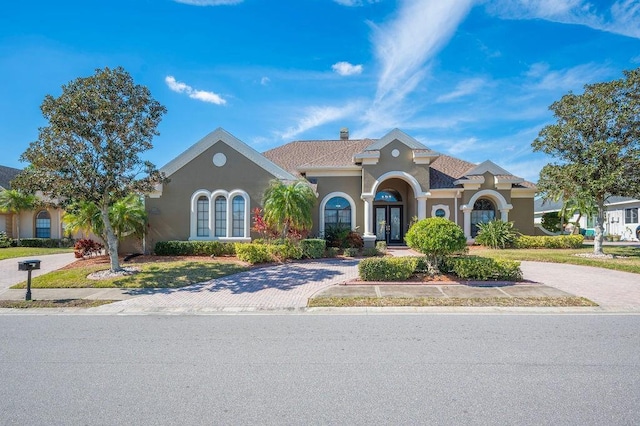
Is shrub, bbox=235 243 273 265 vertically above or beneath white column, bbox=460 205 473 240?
beneath

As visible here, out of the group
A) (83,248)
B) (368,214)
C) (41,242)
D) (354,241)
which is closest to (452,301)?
(354,241)

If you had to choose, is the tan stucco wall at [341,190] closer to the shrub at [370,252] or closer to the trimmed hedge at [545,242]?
the shrub at [370,252]

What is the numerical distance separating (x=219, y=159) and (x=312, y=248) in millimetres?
7116

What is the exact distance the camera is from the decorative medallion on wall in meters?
17.2

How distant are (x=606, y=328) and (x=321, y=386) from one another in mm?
5961

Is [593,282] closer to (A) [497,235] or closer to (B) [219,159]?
(A) [497,235]

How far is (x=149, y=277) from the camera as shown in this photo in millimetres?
11047

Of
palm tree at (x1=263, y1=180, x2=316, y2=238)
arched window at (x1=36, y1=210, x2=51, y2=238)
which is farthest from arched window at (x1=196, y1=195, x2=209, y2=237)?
arched window at (x1=36, y1=210, x2=51, y2=238)

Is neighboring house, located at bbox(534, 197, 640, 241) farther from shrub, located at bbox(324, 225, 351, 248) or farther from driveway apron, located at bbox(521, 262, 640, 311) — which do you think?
shrub, located at bbox(324, 225, 351, 248)

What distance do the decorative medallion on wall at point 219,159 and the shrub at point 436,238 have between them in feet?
36.1

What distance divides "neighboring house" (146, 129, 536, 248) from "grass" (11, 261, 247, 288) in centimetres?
418

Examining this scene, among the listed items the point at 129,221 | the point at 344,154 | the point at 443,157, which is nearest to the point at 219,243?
the point at 129,221

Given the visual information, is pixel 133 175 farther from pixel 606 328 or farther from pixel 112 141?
pixel 606 328

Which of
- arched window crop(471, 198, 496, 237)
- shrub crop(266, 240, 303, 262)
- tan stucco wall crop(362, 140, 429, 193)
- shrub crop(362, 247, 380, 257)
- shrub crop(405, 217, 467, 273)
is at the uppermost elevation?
tan stucco wall crop(362, 140, 429, 193)
